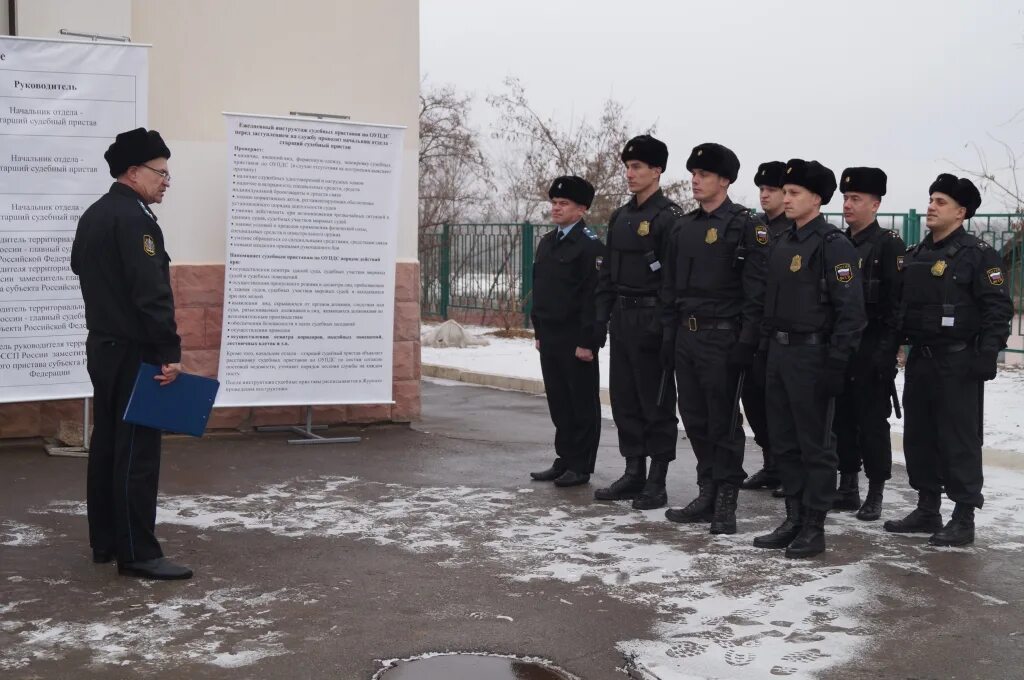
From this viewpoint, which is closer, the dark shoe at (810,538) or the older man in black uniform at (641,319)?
the dark shoe at (810,538)

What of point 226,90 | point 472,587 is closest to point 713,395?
point 472,587

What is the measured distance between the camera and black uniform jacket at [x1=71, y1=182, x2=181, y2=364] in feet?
19.3

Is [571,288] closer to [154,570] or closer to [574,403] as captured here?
[574,403]

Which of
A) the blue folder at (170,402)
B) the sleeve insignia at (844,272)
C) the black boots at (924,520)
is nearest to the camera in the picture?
the blue folder at (170,402)

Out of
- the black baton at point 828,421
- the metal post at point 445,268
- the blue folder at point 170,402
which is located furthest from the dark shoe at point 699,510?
the metal post at point 445,268

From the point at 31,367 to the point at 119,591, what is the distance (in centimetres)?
372

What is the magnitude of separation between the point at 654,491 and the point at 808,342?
167 centimetres

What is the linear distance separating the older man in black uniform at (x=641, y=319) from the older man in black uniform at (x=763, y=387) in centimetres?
73

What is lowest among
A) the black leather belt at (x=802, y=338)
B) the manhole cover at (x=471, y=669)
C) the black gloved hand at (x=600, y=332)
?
the manhole cover at (x=471, y=669)

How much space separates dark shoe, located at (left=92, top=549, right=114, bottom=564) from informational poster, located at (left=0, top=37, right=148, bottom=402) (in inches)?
123

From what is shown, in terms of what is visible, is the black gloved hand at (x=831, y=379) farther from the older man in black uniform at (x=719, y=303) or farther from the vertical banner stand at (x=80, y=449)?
the vertical banner stand at (x=80, y=449)

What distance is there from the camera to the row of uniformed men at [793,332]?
676cm

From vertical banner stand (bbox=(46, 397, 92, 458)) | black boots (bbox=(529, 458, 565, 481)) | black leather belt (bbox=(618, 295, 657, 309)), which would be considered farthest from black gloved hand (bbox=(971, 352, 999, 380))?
vertical banner stand (bbox=(46, 397, 92, 458))

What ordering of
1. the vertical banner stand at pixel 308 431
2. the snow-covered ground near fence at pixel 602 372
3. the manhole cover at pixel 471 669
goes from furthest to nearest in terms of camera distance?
1. the snow-covered ground near fence at pixel 602 372
2. the vertical banner stand at pixel 308 431
3. the manhole cover at pixel 471 669
